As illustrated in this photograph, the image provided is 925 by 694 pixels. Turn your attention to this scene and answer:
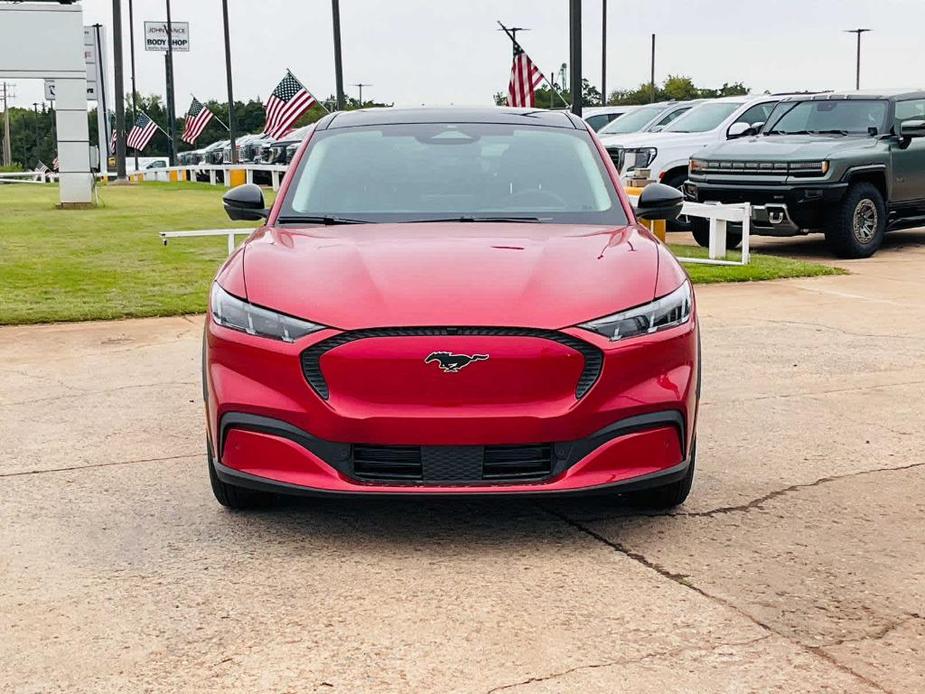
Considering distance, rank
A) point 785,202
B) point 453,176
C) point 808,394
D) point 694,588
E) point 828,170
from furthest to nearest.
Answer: point 785,202 < point 828,170 < point 808,394 < point 453,176 < point 694,588

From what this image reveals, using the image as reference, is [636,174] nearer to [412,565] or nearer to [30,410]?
[30,410]

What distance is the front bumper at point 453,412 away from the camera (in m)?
4.16

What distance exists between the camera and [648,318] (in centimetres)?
438

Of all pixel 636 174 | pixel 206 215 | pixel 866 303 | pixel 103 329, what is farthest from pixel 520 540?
pixel 206 215

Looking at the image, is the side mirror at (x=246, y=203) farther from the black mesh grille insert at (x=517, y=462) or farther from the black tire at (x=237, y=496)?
the black mesh grille insert at (x=517, y=462)

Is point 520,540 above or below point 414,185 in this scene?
below

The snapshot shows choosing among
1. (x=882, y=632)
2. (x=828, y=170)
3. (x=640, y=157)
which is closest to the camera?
(x=882, y=632)

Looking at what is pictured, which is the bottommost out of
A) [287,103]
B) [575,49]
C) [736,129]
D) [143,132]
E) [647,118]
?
[736,129]

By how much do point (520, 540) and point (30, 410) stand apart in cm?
337

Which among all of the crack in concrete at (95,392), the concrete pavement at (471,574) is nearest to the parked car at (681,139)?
the crack in concrete at (95,392)

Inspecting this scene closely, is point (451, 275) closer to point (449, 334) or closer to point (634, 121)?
point (449, 334)

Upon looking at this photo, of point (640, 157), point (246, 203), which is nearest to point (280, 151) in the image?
point (640, 157)

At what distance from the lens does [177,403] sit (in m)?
7.00

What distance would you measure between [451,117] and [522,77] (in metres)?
14.5
